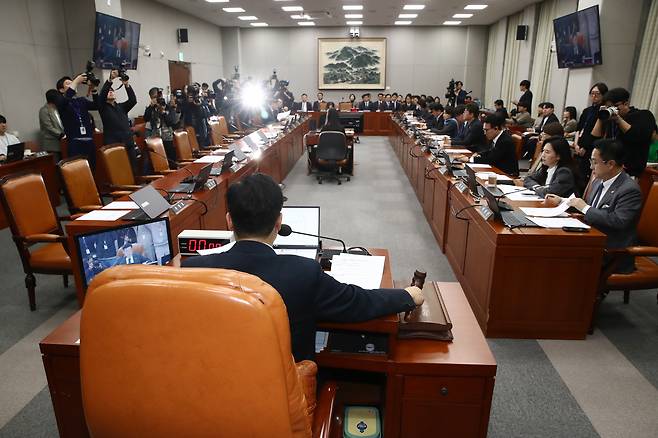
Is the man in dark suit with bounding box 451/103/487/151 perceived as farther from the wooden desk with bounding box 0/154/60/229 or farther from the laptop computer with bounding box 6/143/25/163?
the laptop computer with bounding box 6/143/25/163

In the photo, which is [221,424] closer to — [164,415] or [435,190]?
[164,415]

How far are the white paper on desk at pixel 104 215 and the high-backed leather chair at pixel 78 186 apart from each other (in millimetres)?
417

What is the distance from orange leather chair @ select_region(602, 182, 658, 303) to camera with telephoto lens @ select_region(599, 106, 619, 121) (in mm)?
1780

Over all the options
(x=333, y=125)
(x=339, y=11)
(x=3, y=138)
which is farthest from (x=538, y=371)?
(x=339, y=11)

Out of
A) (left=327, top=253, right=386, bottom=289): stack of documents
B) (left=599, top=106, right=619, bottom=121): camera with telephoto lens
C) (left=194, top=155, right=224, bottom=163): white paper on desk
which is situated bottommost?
(left=194, top=155, right=224, bottom=163): white paper on desk

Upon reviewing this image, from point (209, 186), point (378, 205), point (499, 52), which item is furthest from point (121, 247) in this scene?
point (499, 52)

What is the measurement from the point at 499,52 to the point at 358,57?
4.23m

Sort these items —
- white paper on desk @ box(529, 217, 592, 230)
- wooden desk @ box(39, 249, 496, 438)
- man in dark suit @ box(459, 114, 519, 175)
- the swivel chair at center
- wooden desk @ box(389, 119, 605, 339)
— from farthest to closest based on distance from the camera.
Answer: the swivel chair at center, man in dark suit @ box(459, 114, 519, 175), white paper on desk @ box(529, 217, 592, 230), wooden desk @ box(389, 119, 605, 339), wooden desk @ box(39, 249, 496, 438)

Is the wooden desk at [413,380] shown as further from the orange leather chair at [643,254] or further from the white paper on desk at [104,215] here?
the orange leather chair at [643,254]

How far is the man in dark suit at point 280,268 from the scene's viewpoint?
108 cm

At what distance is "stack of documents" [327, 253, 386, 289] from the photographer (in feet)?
5.03

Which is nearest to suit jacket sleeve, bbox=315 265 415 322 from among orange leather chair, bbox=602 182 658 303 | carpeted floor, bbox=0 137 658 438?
carpeted floor, bbox=0 137 658 438

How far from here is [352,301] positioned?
4.07 ft

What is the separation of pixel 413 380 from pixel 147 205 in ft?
5.61
